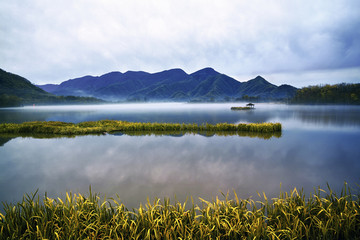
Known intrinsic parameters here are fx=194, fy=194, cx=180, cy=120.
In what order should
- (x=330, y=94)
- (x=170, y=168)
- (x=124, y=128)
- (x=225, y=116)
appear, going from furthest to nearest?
(x=330, y=94) → (x=225, y=116) → (x=124, y=128) → (x=170, y=168)

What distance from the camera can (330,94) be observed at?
158m

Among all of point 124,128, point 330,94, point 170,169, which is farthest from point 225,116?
point 330,94

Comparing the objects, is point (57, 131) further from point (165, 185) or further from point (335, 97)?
point (335, 97)

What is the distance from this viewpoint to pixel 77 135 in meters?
27.0

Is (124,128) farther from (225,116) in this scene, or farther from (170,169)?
(225,116)

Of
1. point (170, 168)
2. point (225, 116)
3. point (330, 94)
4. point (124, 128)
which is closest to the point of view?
point (170, 168)

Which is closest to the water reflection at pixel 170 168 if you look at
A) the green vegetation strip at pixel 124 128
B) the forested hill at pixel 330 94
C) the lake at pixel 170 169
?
the lake at pixel 170 169

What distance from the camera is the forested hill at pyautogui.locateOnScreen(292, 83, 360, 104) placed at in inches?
5664

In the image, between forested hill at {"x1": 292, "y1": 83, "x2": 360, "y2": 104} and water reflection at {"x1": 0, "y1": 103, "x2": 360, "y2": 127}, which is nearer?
water reflection at {"x1": 0, "y1": 103, "x2": 360, "y2": 127}

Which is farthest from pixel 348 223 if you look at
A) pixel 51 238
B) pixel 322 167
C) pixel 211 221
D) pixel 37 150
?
pixel 37 150

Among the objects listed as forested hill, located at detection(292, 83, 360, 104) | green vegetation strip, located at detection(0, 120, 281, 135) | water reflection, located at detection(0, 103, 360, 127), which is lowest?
water reflection, located at detection(0, 103, 360, 127)

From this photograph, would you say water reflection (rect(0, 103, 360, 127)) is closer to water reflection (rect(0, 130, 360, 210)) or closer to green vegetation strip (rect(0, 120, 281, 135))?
green vegetation strip (rect(0, 120, 281, 135))

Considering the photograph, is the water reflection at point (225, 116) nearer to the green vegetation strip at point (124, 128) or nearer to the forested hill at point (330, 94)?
the green vegetation strip at point (124, 128)

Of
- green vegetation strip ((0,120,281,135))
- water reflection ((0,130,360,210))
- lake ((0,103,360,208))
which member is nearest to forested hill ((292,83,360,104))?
green vegetation strip ((0,120,281,135))
